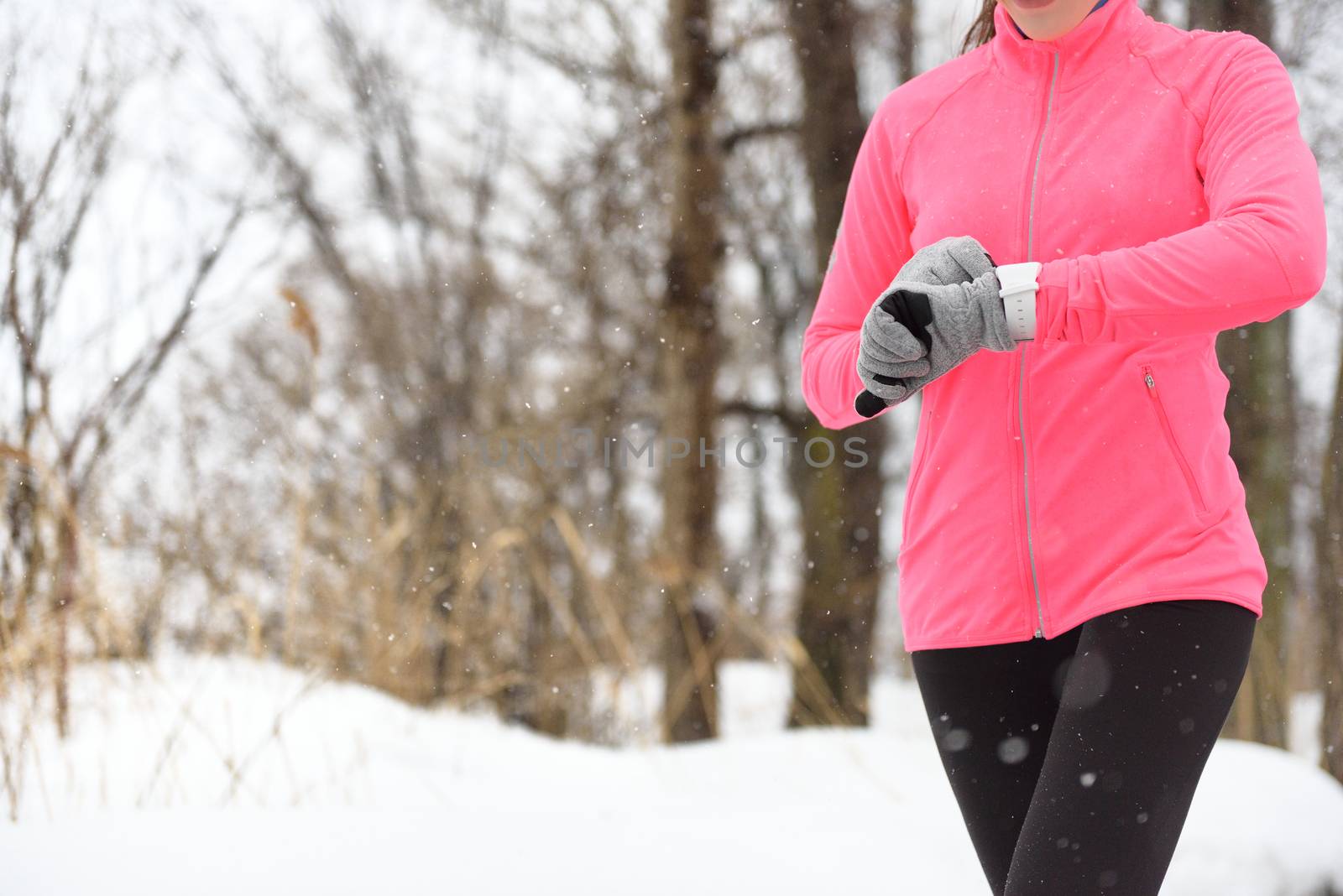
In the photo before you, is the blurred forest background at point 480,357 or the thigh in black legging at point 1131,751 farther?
the blurred forest background at point 480,357

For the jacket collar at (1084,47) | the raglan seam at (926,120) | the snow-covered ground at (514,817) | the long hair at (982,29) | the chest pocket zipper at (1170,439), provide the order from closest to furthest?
the chest pocket zipper at (1170,439) → the jacket collar at (1084,47) → the raglan seam at (926,120) → the long hair at (982,29) → the snow-covered ground at (514,817)

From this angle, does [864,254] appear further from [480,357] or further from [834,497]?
[480,357]

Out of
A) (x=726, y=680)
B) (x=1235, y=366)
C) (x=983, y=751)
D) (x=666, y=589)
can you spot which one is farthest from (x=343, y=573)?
(x=983, y=751)

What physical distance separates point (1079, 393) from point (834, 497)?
159 inches

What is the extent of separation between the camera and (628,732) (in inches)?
255

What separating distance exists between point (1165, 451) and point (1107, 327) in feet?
0.58

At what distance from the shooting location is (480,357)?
28.1 ft

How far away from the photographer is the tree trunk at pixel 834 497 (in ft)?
16.1

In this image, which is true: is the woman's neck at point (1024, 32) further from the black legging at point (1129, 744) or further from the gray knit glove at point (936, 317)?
the black legging at point (1129, 744)

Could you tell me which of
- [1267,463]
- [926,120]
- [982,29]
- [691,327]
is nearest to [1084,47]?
[926,120]

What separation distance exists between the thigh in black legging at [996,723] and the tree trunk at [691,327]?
3.81m

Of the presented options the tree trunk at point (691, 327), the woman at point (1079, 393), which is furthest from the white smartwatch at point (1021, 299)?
the tree trunk at point (691, 327)

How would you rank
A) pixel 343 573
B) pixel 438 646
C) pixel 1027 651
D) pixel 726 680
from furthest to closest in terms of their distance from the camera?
1. pixel 726 680
2. pixel 438 646
3. pixel 343 573
4. pixel 1027 651

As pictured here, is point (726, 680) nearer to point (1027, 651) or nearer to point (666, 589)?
point (666, 589)
